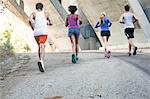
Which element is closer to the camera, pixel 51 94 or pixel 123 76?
pixel 51 94

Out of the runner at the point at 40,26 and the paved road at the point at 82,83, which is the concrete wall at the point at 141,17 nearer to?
the paved road at the point at 82,83

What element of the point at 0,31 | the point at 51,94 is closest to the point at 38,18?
the point at 51,94

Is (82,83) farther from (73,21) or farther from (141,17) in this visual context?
(141,17)

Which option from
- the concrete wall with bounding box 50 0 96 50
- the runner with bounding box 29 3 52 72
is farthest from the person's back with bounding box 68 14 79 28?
the concrete wall with bounding box 50 0 96 50

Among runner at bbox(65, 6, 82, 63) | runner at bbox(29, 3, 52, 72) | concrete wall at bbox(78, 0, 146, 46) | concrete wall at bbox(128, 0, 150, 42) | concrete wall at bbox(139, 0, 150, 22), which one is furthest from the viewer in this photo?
concrete wall at bbox(139, 0, 150, 22)

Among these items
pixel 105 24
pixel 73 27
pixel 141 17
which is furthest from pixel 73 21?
pixel 141 17

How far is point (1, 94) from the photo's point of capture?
27.5ft

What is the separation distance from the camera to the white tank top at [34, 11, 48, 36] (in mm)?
11562

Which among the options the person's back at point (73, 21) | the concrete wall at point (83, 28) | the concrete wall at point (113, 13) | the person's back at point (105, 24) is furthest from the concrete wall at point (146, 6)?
the person's back at point (73, 21)

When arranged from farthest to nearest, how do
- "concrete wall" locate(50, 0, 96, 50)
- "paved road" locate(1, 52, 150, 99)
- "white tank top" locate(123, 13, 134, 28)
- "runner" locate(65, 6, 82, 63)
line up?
"concrete wall" locate(50, 0, 96, 50) < "white tank top" locate(123, 13, 134, 28) < "runner" locate(65, 6, 82, 63) < "paved road" locate(1, 52, 150, 99)

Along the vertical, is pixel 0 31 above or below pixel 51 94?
above

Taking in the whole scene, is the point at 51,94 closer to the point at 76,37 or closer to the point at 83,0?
the point at 76,37

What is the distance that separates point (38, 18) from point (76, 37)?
6.94ft

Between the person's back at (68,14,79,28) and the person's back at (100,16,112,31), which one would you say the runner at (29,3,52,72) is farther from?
the person's back at (100,16,112,31)
